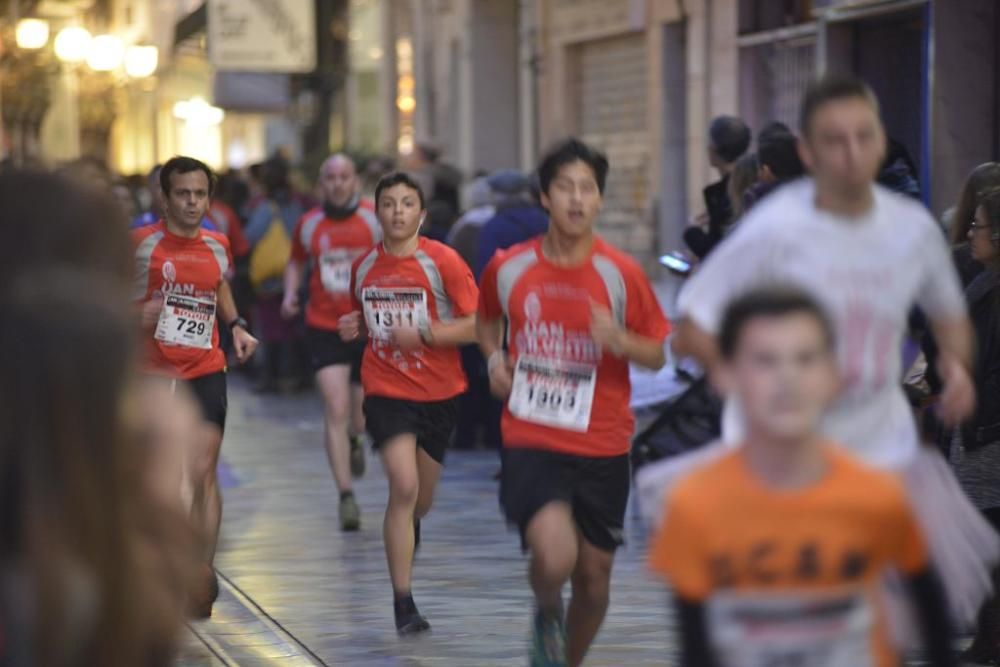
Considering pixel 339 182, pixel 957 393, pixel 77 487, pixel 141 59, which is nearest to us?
pixel 77 487

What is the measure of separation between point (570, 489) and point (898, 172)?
3475 mm

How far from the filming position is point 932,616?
4375mm

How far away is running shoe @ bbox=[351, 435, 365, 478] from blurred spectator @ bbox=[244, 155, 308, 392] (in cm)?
635

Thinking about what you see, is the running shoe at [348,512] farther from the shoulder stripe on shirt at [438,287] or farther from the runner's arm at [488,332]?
the runner's arm at [488,332]

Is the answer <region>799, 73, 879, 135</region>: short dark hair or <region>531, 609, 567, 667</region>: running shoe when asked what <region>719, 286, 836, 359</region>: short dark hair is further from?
<region>531, 609, 567, 667</region>: running shoe

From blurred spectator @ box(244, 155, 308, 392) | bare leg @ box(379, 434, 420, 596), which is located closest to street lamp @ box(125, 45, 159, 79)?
blurred spectator @ box(244, 155, 308, 392)

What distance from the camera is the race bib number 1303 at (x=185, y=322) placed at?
29.8 feet

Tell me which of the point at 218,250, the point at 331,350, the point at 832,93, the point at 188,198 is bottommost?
the point at 331,350

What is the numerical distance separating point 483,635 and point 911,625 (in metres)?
4.23

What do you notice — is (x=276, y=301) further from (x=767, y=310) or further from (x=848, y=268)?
(x=767, y=310)

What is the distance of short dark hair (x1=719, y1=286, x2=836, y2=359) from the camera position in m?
4.01

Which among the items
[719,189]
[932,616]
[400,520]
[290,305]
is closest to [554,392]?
[400,520]

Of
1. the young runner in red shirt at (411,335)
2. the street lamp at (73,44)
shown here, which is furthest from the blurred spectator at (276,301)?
the street lamp at (73,44)

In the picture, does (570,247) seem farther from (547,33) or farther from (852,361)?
(547,33)
